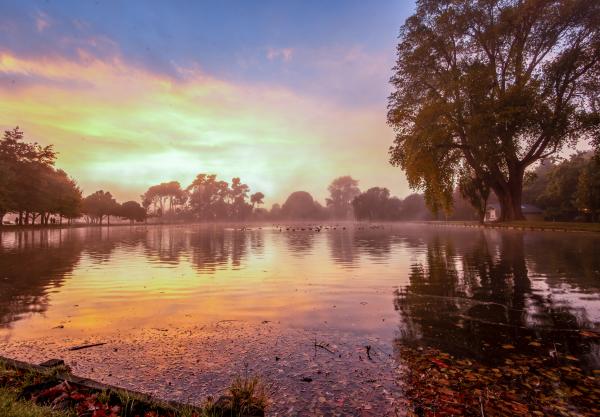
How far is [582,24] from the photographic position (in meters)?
36.2

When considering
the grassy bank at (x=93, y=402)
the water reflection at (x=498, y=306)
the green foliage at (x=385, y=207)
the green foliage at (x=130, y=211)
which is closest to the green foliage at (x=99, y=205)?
the green foliage at (x=130, y=211)

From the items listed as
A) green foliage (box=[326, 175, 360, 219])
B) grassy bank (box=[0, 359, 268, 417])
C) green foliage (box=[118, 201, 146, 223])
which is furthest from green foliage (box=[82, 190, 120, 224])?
grassy bank (box=[0, 359, 268, 417])

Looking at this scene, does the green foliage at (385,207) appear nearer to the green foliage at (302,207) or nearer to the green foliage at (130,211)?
the green foliage at (302,207)

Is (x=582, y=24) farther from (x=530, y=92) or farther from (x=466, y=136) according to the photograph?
(x=466, y=136)

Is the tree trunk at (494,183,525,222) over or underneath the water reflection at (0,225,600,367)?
over

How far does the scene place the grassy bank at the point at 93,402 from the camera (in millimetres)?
3680

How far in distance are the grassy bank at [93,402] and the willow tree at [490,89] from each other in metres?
36.6

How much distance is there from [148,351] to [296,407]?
10.6 ft

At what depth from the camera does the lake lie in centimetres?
520

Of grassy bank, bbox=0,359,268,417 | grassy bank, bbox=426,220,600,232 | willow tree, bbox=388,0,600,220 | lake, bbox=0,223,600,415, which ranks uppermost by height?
willow tree, bbox=388,0,600,220

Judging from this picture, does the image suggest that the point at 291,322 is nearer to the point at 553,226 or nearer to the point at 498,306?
the point at 498,306

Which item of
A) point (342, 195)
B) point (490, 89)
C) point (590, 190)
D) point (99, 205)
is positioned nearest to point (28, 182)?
point (99, 205)

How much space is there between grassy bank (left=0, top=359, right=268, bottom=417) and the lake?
0.67 metres

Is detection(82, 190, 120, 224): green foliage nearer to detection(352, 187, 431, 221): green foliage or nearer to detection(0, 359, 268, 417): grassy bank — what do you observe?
detection(352, 187, 431, 221): green foliage
